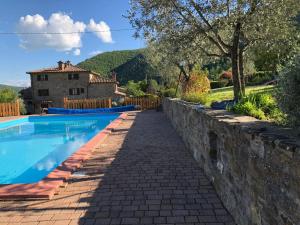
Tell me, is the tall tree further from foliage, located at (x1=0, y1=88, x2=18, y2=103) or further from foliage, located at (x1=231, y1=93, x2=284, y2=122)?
foliage, located at (x1=0, y1=88, x2=18, y2=103)

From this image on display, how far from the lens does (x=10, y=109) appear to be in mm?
26688

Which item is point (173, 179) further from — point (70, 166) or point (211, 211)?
point (70, 166)

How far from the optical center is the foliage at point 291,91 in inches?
102

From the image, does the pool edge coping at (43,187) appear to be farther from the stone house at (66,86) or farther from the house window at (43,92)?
the house window at (43,92)

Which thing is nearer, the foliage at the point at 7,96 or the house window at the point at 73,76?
the foliage at the point at 7,96

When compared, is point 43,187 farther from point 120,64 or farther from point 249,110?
point 120,64

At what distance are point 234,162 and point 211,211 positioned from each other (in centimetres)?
95

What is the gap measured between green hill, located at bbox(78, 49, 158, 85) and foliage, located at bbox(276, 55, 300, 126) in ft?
210

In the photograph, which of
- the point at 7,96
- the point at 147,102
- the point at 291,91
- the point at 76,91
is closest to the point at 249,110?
the point at 291,91

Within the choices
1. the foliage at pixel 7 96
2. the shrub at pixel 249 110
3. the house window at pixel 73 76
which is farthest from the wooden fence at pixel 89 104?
the shrub at pixel 249 110

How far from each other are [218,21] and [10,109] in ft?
77.2

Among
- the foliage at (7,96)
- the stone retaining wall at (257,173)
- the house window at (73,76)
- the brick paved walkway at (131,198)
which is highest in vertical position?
the house window at (73,76)

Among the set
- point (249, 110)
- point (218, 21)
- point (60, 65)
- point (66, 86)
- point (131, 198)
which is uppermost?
point (60, 65)

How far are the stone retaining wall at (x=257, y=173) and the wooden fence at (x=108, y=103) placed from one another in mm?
22776
